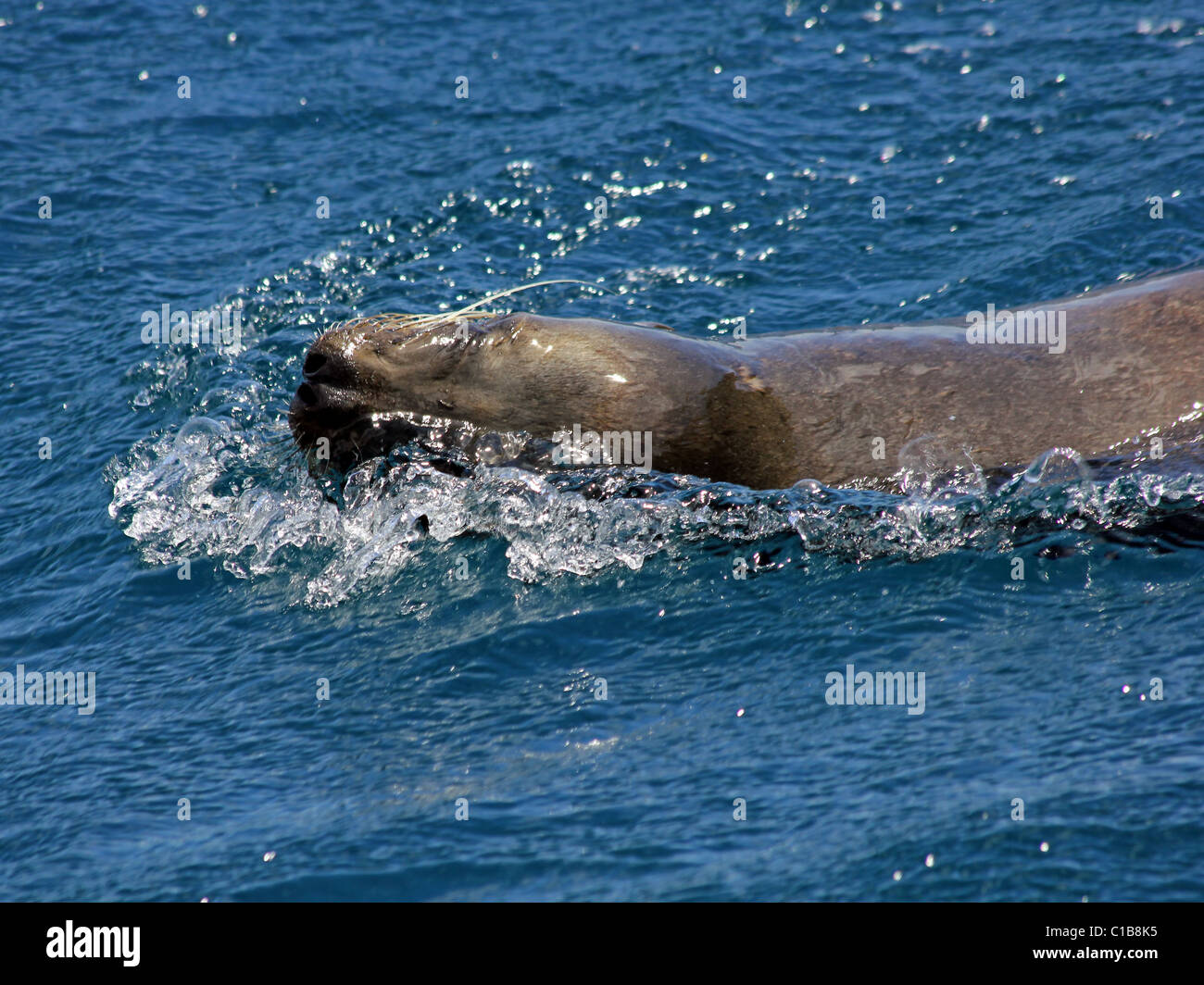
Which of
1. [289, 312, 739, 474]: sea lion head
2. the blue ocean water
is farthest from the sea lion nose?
the blue ocean water

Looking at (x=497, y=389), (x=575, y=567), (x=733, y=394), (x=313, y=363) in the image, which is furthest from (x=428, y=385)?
(x=733, y=394)

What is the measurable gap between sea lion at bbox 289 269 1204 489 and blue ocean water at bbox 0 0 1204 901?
0.21 m

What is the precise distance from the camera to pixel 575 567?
539 centimetres

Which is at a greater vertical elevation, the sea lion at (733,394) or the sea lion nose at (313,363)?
the sea lion nose at (313,363)

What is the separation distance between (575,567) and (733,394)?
896mm

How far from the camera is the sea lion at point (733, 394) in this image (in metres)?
5.46

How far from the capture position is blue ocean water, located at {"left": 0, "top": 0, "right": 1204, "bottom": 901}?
4035mm

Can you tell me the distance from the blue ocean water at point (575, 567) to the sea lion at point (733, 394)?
0.21m

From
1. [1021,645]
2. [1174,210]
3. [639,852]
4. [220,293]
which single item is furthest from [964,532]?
[220,293]

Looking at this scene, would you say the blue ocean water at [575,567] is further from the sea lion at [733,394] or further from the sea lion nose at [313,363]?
the sea lion nose at [313,363]

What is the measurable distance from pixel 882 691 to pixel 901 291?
409 cm

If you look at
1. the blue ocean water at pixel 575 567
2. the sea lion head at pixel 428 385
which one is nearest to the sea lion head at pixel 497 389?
the sea lion head at pixel 428 385

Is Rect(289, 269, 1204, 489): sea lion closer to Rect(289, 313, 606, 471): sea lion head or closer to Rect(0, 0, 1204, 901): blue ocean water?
Rect(289, 313, 606, 471): sea lion head
